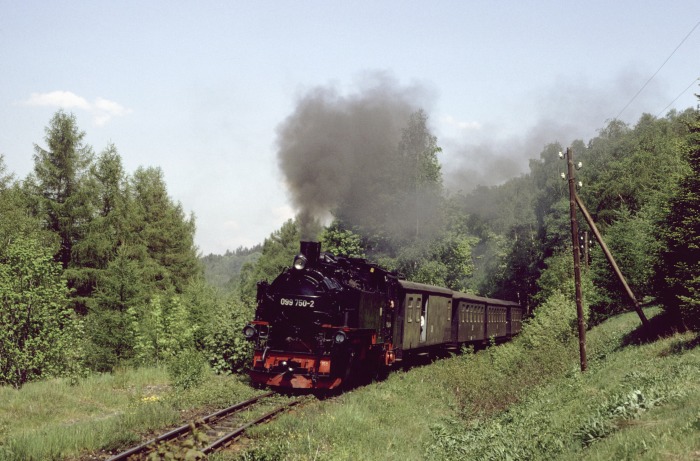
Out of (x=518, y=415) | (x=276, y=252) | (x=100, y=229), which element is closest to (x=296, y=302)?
(x=518, y=415)

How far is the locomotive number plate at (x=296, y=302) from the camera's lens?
14180 millimetres

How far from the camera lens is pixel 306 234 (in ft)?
76.6

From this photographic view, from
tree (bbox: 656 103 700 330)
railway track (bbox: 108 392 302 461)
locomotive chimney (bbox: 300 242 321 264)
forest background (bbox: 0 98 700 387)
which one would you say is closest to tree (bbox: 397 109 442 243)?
forest background (bbox: 0 98 700 387)

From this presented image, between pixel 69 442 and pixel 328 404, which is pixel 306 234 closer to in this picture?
pixel 328 404

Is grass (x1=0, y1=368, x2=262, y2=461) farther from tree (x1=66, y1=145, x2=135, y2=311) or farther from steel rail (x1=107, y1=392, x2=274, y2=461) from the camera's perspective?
tree (x1=66, y1=145, x2=135, y2=311)

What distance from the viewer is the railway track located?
569cm

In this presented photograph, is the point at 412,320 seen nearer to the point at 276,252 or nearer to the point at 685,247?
the point at 685,247

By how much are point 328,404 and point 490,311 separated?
70.9 ft

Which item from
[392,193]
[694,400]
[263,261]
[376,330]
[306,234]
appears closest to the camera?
Answer: [694,400]

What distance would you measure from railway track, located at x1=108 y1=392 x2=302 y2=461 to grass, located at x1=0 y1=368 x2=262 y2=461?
0.56 m

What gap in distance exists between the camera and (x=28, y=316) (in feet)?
54.0

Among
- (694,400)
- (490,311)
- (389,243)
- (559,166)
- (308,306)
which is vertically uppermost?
(559,166)

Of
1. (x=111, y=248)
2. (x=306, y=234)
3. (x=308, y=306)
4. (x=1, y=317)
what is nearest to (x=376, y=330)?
(x=308, y=306)

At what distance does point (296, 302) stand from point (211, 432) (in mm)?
4897
